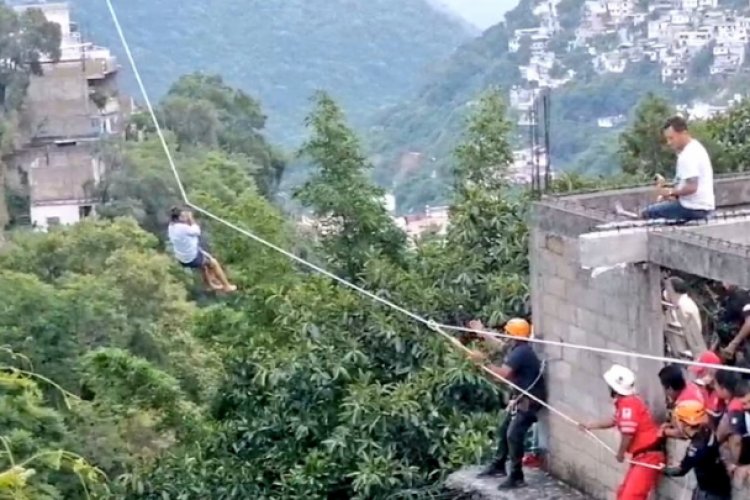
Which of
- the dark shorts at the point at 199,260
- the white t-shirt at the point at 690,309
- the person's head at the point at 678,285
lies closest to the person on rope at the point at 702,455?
the white t-shirt at the point at 690,309

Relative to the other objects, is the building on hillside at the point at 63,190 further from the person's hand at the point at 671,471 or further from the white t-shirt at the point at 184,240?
the person's hand at the point at 671,471

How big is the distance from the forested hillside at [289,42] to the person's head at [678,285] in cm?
6673

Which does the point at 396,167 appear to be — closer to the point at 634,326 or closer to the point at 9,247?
the point at 9,247

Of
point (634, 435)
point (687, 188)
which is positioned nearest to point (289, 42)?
point (687, 188)

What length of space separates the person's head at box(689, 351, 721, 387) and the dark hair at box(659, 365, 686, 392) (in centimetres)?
8

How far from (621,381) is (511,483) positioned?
70.5 inches

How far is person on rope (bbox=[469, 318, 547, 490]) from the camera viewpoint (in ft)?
31.1

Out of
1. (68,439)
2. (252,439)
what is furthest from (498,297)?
(68,439)

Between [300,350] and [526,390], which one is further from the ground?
[526,390]

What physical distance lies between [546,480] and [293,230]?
13.4 meters

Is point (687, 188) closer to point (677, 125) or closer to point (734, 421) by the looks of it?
point (677, 125)

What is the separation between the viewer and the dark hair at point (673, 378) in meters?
7.99

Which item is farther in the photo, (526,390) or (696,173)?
(526,390)

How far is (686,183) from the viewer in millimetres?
8680
